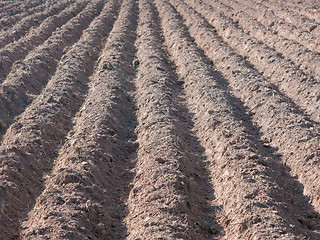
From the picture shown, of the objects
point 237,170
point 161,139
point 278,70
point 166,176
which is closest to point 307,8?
point 278,70

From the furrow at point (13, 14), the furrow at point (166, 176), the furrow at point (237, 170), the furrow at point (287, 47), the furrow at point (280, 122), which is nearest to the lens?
the furrow at point (237, 170)

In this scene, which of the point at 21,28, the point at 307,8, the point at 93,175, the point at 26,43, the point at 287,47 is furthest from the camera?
the point at 307,8

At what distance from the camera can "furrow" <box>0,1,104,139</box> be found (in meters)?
10.6

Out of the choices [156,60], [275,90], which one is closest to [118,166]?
[275,90]

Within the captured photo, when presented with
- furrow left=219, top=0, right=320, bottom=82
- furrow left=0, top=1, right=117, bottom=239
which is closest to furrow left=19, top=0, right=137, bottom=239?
furrow left=0, top=1, right=117, bottom=239

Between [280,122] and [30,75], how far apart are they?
27.3 ft

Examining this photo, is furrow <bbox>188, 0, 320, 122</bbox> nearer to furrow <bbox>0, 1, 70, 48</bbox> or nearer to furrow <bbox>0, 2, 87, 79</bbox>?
furrow <bbox>0, 2, 87, 79</bbox>

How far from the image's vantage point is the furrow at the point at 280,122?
7.38 metres

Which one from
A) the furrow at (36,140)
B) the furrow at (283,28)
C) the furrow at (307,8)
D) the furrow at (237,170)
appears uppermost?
the furrow at (307,8)

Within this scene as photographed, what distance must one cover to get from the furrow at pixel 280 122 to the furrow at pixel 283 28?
381 centimetres

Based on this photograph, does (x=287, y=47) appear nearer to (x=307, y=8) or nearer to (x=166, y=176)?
(x=307, y=8)

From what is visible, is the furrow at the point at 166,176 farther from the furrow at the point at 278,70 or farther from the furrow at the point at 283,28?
the furrow at the point at 283,28

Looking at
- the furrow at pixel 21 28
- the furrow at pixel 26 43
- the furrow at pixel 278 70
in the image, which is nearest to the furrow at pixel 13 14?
the furrow at pixel 21 28

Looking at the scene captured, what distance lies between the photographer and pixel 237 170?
23.4ft
